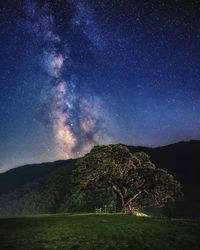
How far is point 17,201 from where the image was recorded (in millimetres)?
101625

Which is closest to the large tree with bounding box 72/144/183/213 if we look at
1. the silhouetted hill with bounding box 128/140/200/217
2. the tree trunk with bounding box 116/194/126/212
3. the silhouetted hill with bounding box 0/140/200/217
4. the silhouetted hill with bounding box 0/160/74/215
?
the tree trunk with bounding box 116/194/126/212

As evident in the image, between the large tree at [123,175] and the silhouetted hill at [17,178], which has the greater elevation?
the silhouetted hill at [17,178]

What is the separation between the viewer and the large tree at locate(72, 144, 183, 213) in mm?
27516

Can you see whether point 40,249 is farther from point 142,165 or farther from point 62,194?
point 62,194

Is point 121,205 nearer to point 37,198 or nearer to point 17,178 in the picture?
point 37,198

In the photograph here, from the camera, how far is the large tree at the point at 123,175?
90.3ft

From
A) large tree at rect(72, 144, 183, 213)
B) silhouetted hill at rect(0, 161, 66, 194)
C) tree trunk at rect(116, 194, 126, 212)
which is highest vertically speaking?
silhouetted hill at rect(0, 161, 66, 194)

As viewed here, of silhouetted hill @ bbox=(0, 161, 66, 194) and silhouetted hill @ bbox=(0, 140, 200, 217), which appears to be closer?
silhouetted hill @ bbox=(0, 140, 200, 217)

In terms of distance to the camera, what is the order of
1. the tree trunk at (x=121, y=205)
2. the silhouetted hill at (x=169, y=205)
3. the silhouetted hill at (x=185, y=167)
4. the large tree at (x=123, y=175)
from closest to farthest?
the large tree at (x=123, y=175)
the tree trunk at (x=121, y=205)
the silhouetted hill at (x=185, y=167)
the silhouetted hill at (x=169, y=205)

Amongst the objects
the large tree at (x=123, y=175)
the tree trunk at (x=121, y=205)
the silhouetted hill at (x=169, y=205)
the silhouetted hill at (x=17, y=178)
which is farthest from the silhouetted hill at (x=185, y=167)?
the silhouetted hill at (x=17, y=178)

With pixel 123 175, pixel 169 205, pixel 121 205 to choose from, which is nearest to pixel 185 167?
pixel 169 205

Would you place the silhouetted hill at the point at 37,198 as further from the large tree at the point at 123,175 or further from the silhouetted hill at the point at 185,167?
the large tree at the point at 123,175

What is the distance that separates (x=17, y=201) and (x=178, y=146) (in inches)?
4204

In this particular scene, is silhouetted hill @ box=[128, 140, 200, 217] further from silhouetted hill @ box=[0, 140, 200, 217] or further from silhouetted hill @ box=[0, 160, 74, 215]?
silhouetted hill @ box=[0, 160, 74, 215]
